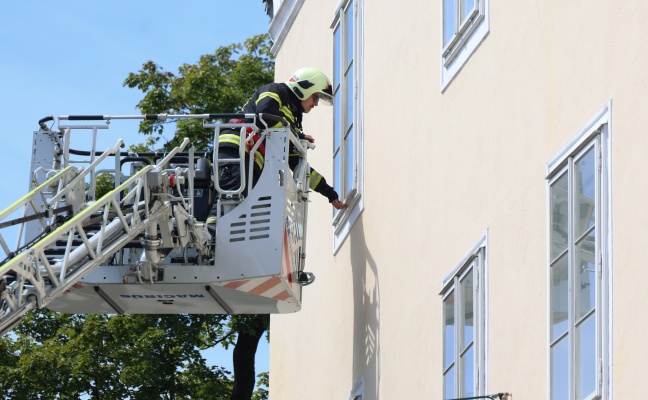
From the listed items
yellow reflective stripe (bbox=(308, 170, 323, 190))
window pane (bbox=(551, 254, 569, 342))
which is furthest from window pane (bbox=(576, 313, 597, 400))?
yellow reflective stripe (bbox=(308, 170, 323, 190))

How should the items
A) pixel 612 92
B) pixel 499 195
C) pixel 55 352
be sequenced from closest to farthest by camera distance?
pixel 612 92, pixel 499 195, pixel 55 352

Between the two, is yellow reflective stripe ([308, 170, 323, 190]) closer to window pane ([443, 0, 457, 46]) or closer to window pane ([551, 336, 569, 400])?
window pane ([443, 0, 457, 46])

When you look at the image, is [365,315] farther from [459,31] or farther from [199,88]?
[199,88]

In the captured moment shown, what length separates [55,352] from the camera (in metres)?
32.9

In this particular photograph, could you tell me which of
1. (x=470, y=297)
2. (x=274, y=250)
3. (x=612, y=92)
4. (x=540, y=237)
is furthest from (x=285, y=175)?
(x=612, y=92)

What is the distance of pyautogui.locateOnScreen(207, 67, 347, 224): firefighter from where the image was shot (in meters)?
15.4

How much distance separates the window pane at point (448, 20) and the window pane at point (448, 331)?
2.40 metres

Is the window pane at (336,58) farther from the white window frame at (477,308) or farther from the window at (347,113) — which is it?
the white window frame at (477,308)

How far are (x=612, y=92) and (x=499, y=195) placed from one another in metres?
2.23

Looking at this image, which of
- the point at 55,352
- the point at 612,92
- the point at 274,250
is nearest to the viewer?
the point at 612,92

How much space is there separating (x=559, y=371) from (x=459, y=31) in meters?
4.01

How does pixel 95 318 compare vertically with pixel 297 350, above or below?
above

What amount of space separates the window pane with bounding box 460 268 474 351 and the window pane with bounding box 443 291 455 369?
11.8 inches

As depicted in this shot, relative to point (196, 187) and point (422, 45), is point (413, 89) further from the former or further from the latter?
point (196, 187)
